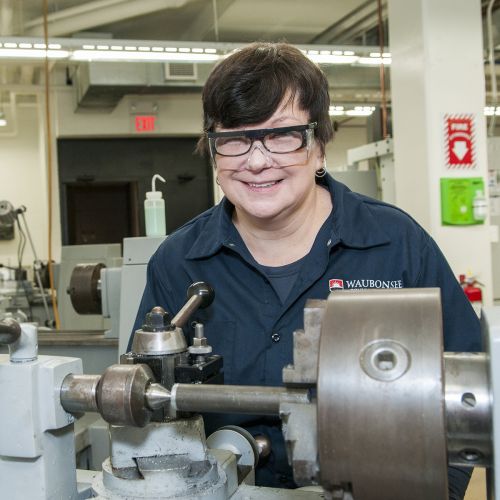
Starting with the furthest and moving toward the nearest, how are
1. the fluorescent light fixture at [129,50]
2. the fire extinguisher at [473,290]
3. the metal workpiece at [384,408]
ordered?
the fluorescent light fixture at [129,50]
the fire extinguisher at [473,290]
the metal workpiece at [384,408]

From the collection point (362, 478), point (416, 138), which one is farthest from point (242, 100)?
point (416, 138)

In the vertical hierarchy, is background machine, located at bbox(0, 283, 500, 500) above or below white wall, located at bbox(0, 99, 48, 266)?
below

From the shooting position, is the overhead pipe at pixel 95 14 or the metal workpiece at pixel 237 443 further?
the overhead pipe at pixel 95 14

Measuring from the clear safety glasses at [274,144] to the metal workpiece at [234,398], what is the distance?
0.54m

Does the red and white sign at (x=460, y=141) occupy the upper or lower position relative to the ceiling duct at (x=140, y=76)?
lower

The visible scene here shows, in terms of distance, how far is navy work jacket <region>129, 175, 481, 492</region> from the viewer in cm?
110

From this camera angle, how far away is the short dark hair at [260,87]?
1035 millimetres

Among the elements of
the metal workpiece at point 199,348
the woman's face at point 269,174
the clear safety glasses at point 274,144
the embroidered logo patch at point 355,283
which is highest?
the clear safety glasses at point 274,144

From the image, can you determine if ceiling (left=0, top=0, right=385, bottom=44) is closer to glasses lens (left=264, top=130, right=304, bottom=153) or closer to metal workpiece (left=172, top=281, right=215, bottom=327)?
glasses lens (left=264, top=130, right=304, bottom=153)

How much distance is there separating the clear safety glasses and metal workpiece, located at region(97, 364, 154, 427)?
1.72 feet

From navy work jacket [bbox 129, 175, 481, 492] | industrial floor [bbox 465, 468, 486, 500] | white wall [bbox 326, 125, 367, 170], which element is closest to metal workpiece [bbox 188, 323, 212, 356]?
navy work jacket [bbox 129, 175, 481, 492]

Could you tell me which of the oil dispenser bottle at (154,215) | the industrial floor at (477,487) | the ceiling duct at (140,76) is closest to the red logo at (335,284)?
the oil dispenser bottle at (154,215)

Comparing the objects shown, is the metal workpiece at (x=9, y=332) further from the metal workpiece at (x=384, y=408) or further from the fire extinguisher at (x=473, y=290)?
the fire extinguisher at (x=473, y=290)

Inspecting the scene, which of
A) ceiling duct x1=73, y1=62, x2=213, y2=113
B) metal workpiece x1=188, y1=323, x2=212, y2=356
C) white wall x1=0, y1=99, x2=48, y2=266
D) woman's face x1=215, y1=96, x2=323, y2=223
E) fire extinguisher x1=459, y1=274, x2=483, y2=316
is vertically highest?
ceiling duct x1=73, y1=62, x2=213, y2=113
